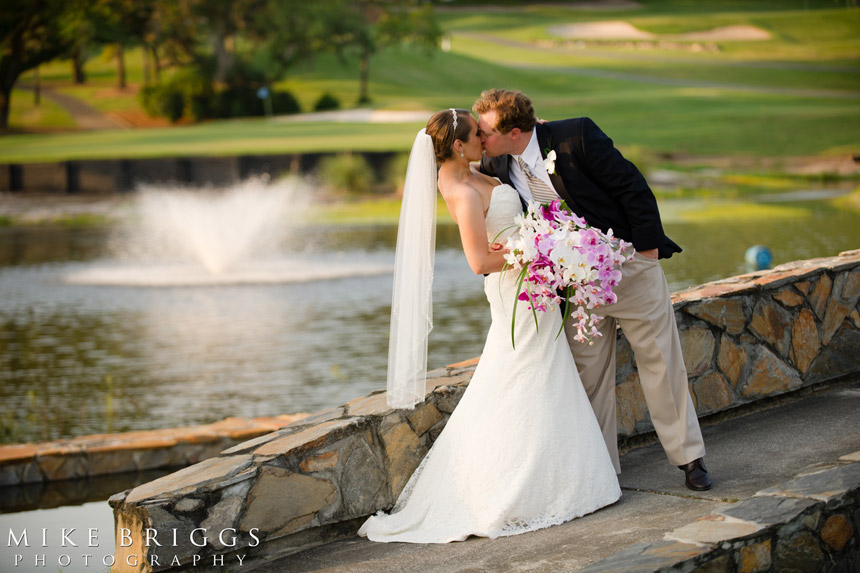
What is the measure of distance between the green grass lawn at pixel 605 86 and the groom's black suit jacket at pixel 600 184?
2331 centimetres

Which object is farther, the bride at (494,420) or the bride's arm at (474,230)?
the bride's arm at (474,230)

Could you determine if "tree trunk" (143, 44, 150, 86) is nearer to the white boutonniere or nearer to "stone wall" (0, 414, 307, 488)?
"stone wall" (0, 414, 307, 488)

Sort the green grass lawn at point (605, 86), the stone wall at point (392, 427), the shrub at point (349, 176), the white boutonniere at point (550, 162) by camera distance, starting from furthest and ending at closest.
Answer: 1. the green grass lawn at point (605, 86)
2. the shrub at point (349, 176)
3. the white boutonniere at point (550, 162)
4. the stone wall at point (392, 427)

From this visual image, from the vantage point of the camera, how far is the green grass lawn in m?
29.8

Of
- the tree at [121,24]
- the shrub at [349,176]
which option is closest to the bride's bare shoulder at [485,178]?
the shrub at [349,176]

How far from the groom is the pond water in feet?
13.1

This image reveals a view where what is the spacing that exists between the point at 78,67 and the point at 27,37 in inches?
95.6

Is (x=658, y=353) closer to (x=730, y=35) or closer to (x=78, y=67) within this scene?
(x=78, y=67)

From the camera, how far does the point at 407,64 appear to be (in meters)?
41.4

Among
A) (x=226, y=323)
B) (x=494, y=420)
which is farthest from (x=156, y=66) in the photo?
(x=494, y=420)

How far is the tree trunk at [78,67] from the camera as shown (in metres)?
35.8

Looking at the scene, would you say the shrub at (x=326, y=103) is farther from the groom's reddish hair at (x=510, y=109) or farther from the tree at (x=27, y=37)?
the groom's reddish hair at (x=510, y=109)

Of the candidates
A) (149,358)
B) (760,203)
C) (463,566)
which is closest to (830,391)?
(463,566)

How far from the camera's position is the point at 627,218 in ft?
13.1
